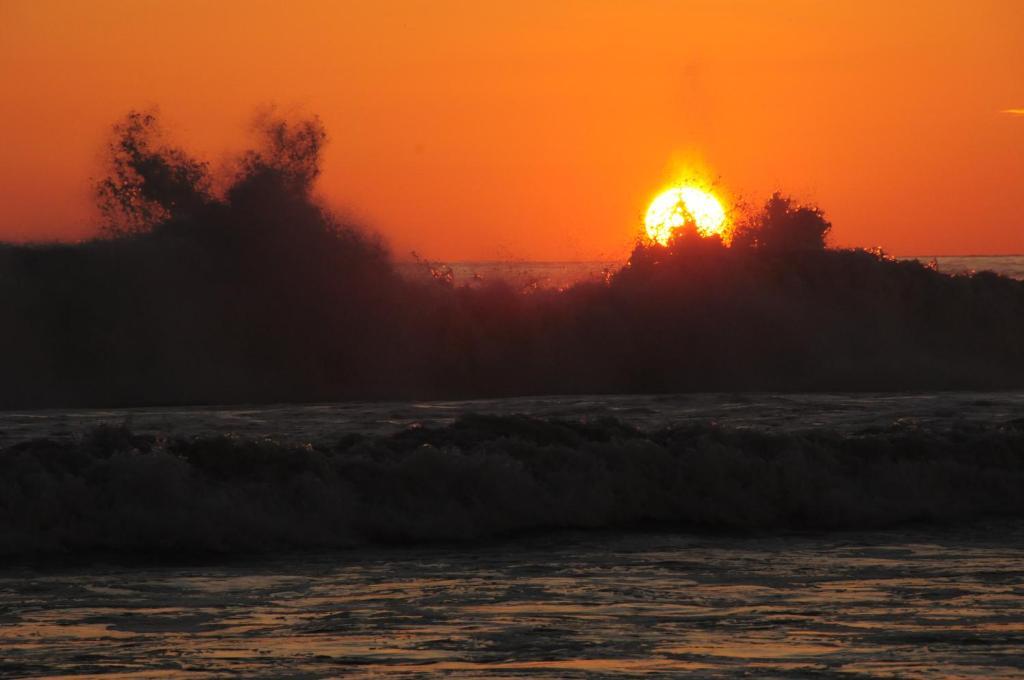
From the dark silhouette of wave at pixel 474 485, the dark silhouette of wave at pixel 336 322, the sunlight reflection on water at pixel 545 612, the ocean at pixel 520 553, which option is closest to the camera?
the sunlight reflection on water at pixel 545 612

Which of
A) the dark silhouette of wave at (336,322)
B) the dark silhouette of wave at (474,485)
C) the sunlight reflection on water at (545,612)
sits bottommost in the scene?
the sunlight reflection on water at (545,612)

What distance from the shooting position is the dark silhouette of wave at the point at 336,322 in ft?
98.3

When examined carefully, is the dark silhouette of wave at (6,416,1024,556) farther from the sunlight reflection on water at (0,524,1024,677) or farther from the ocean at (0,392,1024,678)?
the sunlight reflection on water at (0,524,1024,677)

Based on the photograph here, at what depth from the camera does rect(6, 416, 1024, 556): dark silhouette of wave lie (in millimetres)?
12938

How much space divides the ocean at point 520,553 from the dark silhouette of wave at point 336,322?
34.5ft

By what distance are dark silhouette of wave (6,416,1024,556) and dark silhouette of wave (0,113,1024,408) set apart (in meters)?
13.5

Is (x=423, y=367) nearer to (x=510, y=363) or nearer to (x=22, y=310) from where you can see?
(x=510, y=363)

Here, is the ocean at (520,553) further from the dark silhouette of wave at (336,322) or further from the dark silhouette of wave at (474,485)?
the dark silhouette of wave at (336,322)

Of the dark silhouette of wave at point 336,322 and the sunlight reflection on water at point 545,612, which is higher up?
the dark silhouette of wave at point 336,322

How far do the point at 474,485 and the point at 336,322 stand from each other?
17.5 m

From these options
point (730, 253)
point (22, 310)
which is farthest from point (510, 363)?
point (22, 310)

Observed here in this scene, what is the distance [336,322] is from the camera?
31.3m

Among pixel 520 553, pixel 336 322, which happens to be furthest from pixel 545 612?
pixel 336 322

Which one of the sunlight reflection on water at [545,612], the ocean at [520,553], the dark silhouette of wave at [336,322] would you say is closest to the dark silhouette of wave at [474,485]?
the ocean at [520,553]
